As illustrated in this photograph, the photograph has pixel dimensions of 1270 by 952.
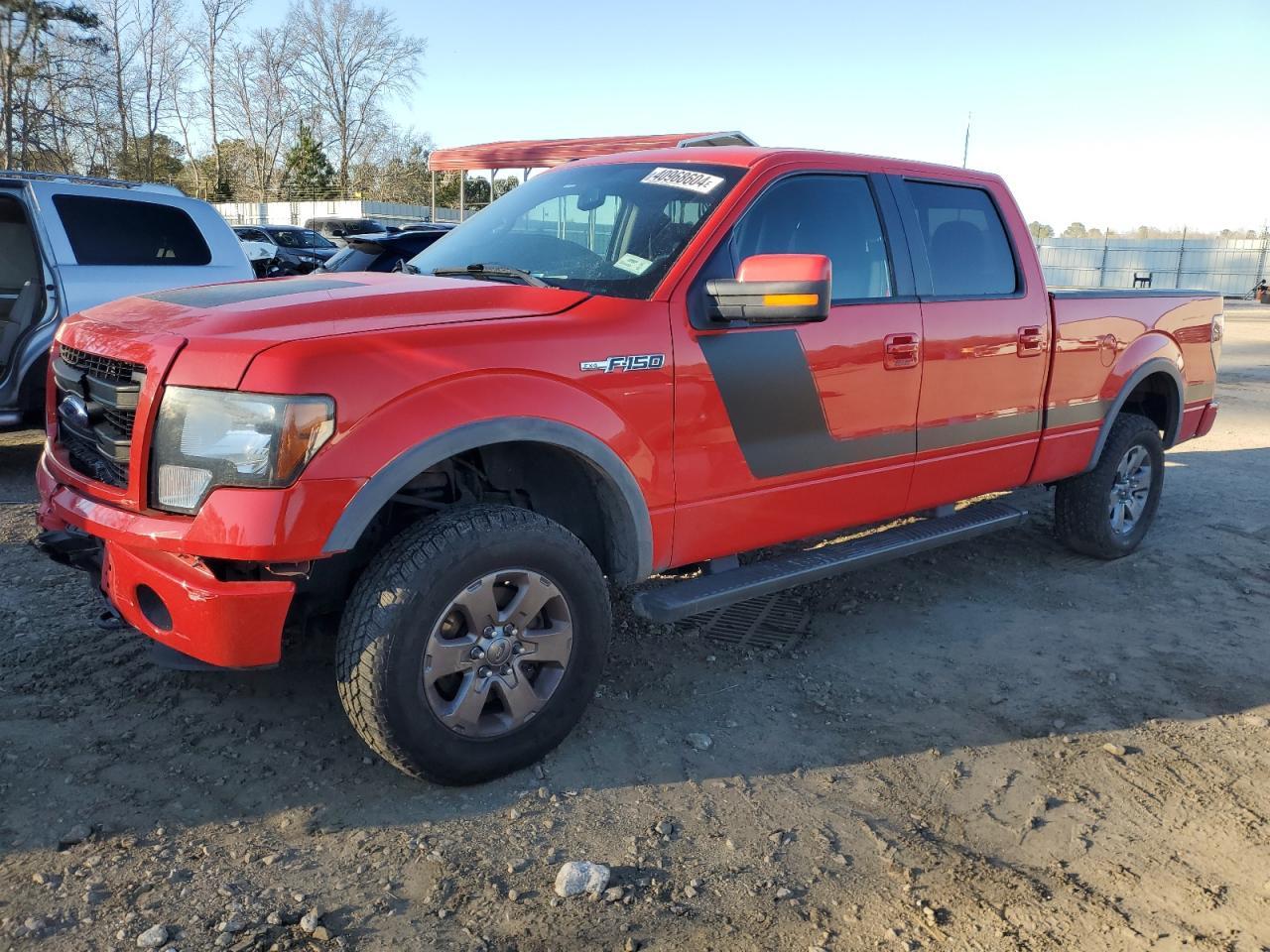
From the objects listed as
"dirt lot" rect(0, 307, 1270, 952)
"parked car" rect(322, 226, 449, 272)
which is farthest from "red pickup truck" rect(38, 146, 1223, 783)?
"parked car" rect(322, 226, 449, 272)

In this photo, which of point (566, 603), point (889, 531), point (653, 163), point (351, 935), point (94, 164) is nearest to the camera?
point (351, 935)

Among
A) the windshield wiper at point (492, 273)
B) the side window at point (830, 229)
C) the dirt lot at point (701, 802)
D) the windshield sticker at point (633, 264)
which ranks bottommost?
the dirt lot at point (701, 802)

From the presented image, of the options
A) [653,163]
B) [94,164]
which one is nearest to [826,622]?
[653,163]

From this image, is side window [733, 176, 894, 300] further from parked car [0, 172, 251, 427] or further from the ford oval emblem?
parked car [0, 172, 251, 427]

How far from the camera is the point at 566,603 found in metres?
3.04

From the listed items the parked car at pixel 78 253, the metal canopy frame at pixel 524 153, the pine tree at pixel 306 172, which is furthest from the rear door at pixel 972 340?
the pine tree at pixel 306 172

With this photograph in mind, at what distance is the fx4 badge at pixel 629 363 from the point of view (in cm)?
303

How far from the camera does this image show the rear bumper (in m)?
2.56

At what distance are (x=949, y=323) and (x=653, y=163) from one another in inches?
55.0

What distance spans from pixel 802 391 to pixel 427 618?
5.27 ft

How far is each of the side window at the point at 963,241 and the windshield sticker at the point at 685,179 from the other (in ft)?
3.60

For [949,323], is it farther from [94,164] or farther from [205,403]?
[94,164]

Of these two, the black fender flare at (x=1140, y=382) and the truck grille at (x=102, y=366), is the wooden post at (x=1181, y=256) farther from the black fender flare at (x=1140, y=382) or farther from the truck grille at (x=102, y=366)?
the truck grille at (x=102, y=366)

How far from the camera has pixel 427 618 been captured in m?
2.74
